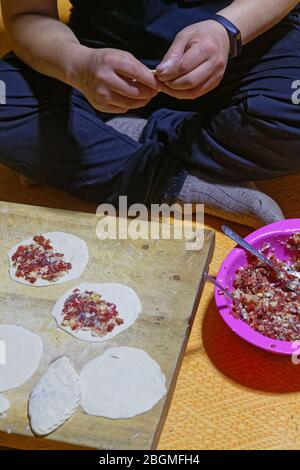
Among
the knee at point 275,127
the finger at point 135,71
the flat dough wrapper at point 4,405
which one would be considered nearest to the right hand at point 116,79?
the finger at point 135,71

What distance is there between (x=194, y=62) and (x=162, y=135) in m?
0.29

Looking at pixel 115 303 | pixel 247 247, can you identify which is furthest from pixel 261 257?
pixel 115 303

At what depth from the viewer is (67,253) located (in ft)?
3.72

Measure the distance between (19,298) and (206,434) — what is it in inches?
15.0

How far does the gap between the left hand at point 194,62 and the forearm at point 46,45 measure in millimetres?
164

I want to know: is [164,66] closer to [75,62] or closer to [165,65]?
[165,65]

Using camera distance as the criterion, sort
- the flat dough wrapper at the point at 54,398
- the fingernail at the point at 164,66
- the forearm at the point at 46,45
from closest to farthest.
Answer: the flat dough wrapper at the point at 54,398
the fingernail at the point at 164,66
the forearm at the point at 46,45

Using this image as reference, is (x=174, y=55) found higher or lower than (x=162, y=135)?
higher

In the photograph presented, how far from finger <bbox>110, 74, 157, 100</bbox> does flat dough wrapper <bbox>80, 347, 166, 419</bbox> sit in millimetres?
411

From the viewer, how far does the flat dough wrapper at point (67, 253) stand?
1.10 m

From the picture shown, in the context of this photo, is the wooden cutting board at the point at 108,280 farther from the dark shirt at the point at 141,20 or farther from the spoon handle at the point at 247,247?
the dark shirt at the point at 141,20

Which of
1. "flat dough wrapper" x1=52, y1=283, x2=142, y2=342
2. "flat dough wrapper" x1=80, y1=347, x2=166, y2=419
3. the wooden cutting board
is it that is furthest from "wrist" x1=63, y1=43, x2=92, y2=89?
"flat dough wrapper" x1=80, y1=347, x2=166, y2=419

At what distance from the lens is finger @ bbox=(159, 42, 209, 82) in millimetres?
1014

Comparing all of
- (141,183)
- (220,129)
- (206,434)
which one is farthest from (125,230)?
(206,434)
